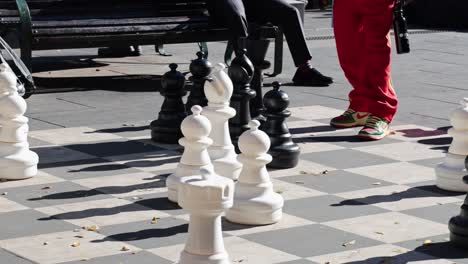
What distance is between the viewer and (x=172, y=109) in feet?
23.0

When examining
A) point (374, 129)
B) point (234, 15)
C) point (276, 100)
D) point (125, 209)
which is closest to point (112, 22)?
point (234, 15)

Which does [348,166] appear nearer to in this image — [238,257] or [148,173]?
[148,173]

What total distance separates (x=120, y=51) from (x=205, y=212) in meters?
7.30

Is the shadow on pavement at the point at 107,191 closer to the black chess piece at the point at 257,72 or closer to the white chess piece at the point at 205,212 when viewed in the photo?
the black chess piece at the point at 257,72

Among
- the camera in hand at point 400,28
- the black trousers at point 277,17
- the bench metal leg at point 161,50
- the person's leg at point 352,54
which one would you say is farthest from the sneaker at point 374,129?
the bench metal leg at point 161,50

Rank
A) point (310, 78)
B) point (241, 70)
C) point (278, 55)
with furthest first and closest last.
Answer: point (278, 55)
point (310, 78)
point (241, 70)

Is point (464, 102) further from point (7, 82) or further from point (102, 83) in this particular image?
point (102, 83)

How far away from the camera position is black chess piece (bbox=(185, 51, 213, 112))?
6.95 m

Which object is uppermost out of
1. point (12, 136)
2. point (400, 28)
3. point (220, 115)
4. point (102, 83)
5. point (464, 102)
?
point (400, 28)

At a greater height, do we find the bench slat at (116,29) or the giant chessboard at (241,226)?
the bench slat at (116,29)

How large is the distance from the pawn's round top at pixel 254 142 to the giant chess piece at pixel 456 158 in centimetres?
120

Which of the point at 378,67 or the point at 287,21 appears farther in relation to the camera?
the point at 287,21

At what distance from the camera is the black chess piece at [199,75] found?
6.95 m

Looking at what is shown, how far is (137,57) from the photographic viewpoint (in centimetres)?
1129
